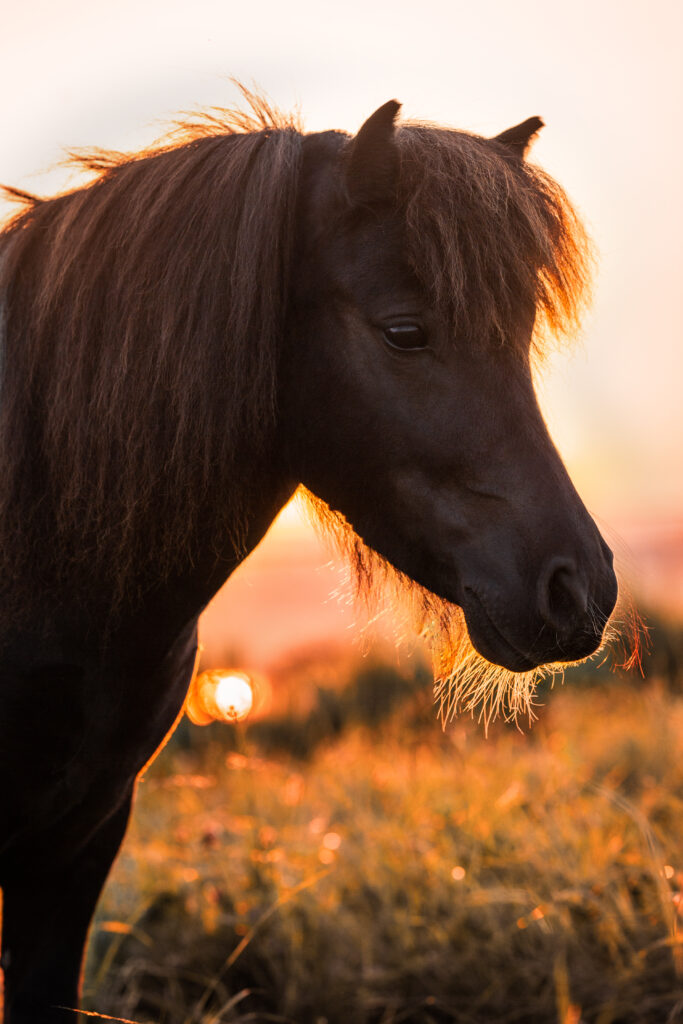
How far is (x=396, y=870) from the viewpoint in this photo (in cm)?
323

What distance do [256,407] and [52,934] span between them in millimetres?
1443

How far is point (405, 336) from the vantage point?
4.89ft

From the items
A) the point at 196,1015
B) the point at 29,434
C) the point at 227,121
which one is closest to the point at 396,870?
the point at 196,1015

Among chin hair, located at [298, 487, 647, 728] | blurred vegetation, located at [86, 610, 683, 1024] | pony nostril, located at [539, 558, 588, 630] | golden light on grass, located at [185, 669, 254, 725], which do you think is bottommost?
blurred vegetation, located at [86, 610, 683, 1024]

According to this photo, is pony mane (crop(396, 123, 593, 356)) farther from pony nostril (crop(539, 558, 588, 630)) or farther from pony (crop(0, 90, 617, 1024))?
pony nostril (crop(539, 558, 588, 630))

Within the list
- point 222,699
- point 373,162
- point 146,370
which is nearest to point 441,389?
point 373,162

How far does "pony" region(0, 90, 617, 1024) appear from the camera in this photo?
4.82 ft

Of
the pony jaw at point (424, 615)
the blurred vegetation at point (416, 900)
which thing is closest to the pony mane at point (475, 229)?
the pony jaw at point (424, 615)

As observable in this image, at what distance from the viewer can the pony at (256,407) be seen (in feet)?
4.82

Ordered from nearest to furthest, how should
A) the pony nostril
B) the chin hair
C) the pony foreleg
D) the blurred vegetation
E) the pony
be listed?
1. the pony nostril
2. the pony
3. the chin hair
4. the pony foreleg
5. the blurred vegetation

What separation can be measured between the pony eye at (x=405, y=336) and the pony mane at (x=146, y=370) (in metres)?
0.22

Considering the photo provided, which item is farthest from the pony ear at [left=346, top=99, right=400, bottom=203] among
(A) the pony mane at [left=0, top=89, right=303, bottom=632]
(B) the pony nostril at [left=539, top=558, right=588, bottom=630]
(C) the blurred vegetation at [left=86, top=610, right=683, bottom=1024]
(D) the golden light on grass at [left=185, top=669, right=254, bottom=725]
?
(C) the blurred vegetation at [left=86, top=610, right=683, bottom=1024]

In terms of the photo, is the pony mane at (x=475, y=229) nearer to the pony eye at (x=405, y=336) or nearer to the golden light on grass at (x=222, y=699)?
the pony eye at (x=405, y=336)

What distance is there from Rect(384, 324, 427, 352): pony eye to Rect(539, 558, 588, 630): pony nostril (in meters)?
0.46
